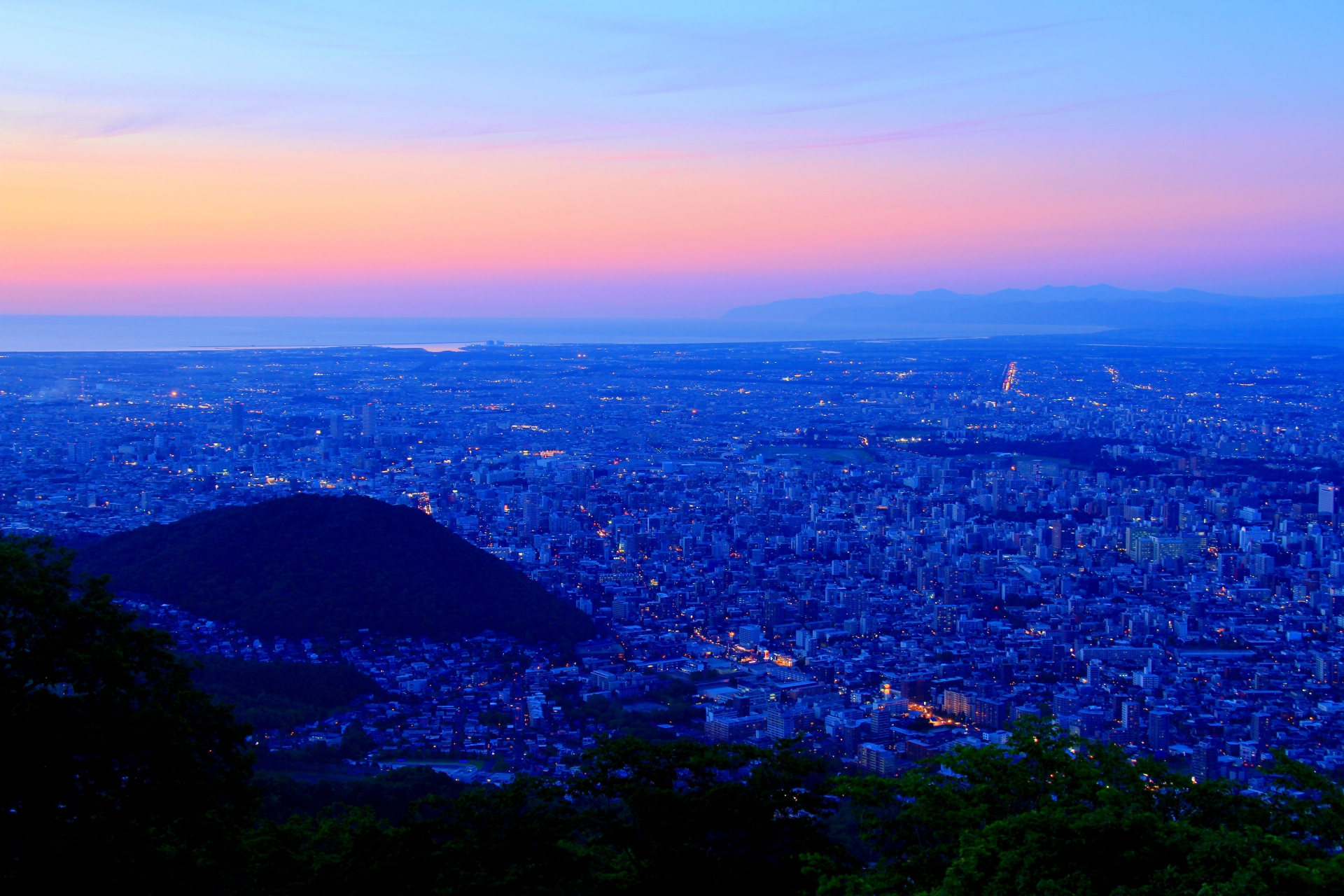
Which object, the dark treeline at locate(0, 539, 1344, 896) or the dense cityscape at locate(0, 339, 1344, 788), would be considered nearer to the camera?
the dark treeline at locate(0, 539, 1344, 896)

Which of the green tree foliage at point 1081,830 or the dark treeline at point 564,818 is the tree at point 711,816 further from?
the green tree foliage at point 1081,830

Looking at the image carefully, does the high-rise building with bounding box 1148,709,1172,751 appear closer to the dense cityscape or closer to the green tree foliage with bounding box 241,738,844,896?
the dense cityscape

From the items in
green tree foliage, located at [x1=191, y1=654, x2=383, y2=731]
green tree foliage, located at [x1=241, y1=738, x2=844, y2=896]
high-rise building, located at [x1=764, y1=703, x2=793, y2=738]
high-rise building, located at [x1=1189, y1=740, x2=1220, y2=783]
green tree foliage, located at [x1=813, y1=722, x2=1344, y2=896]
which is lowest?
high-rise building, located at [x1=1189, y1=740, x2=1220, y2=783]

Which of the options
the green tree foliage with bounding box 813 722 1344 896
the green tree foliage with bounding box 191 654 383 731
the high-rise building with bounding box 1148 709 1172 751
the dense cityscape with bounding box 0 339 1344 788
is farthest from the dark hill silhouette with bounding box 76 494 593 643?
the green tree foliage with bounding box 813 722 1344 896

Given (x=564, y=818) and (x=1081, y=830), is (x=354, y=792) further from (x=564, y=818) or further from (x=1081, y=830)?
(x=1081, y=830)

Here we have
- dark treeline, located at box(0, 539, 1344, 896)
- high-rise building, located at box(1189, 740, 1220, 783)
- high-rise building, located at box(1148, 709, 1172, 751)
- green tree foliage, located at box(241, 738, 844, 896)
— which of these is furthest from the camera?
high-rise building, located at box(1148, 709, 1172, 751)

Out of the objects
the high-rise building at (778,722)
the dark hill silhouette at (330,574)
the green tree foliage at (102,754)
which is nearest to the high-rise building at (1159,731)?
the high-rise building at (778,722)

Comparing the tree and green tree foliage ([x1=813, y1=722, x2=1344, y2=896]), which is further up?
green tree foliage ([x1=813, y1=722, x2=1344, y2=896])
